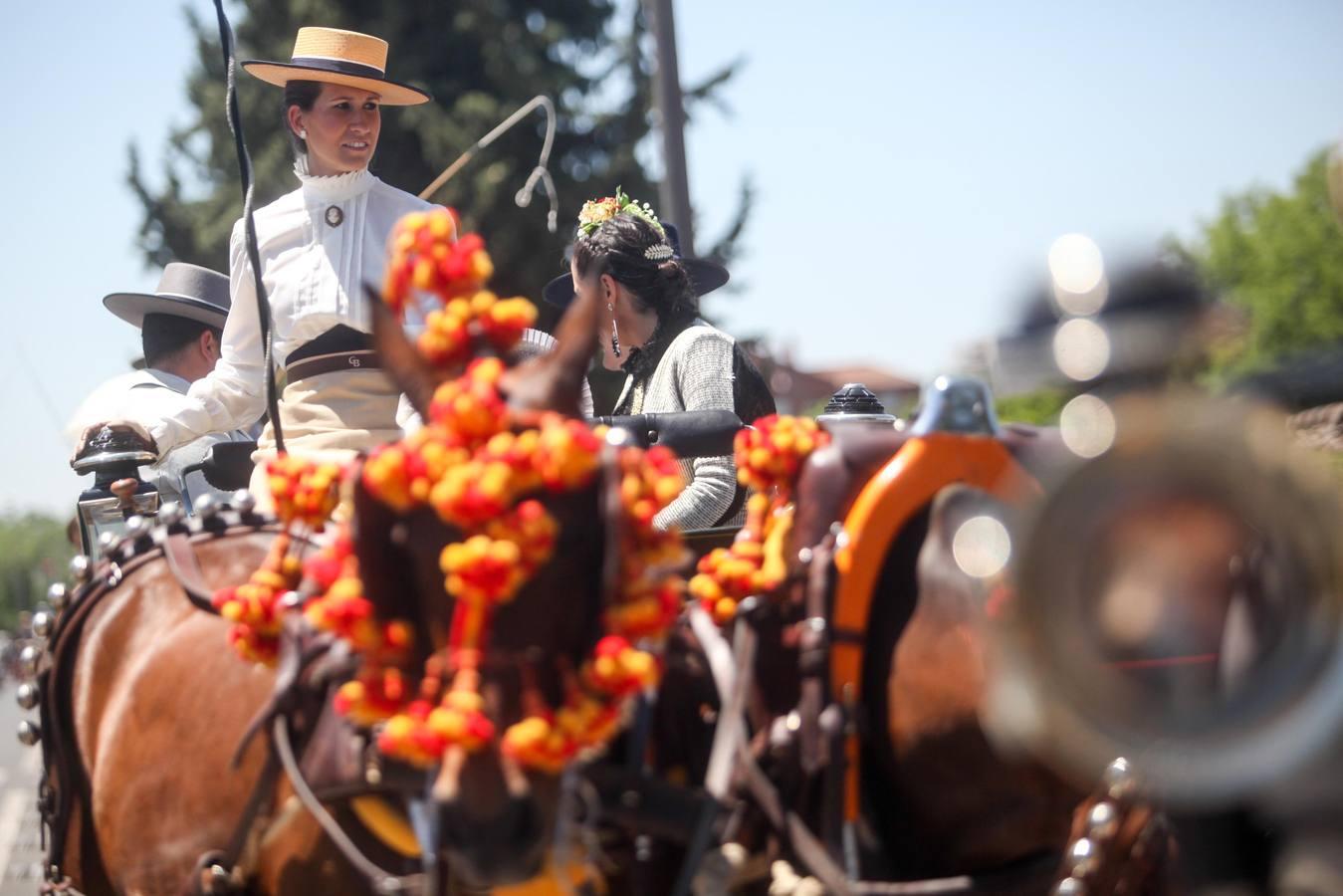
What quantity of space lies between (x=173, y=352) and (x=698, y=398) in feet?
8.82

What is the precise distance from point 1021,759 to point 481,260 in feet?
4.24

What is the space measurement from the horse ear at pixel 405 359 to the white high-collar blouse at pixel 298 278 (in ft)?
4.37

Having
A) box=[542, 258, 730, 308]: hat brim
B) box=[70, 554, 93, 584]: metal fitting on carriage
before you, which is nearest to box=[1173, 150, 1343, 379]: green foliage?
box=[542, 258, 730, 308]: hat brim

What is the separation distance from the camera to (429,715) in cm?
239

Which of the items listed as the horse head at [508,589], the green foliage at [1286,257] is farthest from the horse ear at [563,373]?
the green foliage at [1286,257]

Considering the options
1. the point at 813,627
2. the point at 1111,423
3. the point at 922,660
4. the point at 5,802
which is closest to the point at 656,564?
the point at 813,627

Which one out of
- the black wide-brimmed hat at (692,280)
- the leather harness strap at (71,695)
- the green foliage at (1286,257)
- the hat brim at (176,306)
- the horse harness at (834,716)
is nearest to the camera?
the horse harness at (834,716)

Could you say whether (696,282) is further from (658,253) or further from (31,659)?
(31,659)

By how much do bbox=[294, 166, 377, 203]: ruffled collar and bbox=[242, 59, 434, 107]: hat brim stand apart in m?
0.25

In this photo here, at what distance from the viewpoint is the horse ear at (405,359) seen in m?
2.61

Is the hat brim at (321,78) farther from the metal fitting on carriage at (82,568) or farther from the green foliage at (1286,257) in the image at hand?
the green foliage at (1286,257)

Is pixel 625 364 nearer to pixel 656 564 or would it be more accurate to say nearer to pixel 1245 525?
pixel 656 564

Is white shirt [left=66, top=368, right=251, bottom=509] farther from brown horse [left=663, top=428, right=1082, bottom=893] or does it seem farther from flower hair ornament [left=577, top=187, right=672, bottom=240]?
brown horse [left=663, top=428, right=1082, bottom=893]

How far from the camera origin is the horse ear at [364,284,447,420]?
2.61m
